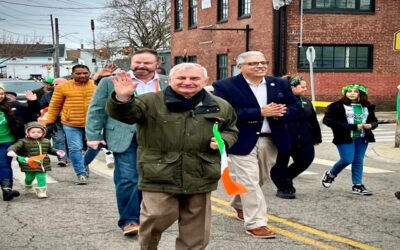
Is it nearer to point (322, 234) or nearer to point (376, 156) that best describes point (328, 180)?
point (322, 234)

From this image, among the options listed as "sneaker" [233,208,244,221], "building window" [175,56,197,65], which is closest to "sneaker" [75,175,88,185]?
"sneaker" [233,208,244,221]

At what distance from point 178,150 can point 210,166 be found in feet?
0.90

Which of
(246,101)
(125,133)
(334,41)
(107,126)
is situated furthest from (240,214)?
(334,41)

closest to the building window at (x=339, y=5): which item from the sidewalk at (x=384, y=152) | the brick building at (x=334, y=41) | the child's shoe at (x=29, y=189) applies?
the brick building at (x=334, y=41)

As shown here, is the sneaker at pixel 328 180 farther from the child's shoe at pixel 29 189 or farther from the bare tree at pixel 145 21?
the bare tree at pixel 145 21

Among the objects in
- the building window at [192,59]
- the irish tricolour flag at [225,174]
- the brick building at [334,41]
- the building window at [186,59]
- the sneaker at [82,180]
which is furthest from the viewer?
the building window at [192,59]

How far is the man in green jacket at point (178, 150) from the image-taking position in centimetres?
416

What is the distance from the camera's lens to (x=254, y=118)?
594 cm

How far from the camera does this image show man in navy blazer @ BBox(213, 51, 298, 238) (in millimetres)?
5711

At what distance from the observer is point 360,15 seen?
24.1 m

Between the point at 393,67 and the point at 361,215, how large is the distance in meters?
19.4

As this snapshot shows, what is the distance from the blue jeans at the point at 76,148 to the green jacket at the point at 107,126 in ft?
11.5

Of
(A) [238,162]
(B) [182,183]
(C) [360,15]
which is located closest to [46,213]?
(A) [238,162]

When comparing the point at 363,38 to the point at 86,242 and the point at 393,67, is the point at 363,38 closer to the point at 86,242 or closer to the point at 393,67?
the point at 393,67
